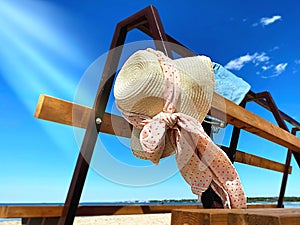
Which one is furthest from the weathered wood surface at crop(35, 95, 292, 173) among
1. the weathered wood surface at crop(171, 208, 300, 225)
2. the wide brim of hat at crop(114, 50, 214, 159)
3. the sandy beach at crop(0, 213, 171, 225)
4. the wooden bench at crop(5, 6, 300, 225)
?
the sandy beach at crop(0, 213, 171, 225)

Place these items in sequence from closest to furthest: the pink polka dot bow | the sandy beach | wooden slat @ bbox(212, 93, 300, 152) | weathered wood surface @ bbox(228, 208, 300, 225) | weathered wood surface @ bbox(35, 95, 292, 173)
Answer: weathered wood surface @ bbox(228, 208, 300, 225) < the pink polka dot bow < weathered wood surface @ bbox(35, 95, 292, 173) < wooden slat @ bbox(212, 93, 300, 152) < the sandy beach

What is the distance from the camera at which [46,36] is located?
4.02m

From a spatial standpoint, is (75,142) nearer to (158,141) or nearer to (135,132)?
(135,132)

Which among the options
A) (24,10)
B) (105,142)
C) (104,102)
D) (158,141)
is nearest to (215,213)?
(158,141)

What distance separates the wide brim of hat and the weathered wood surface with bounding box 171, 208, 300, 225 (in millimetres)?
368

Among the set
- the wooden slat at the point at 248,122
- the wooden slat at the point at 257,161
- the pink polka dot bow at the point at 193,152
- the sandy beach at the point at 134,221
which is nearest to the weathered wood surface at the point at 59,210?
the pink polka dot bow at the point at 193,152

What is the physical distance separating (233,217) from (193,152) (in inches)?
13.9

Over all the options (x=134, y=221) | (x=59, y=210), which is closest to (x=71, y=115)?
(x=59, y=210)

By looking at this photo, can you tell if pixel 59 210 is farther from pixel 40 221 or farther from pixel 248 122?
pixel 248 122

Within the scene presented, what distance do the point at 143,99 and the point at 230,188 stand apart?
1.16ft

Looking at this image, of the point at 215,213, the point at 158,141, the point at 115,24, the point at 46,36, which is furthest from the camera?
the point at 46,36

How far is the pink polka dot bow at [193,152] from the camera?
738mm

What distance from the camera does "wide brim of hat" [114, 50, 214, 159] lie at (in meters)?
0.80

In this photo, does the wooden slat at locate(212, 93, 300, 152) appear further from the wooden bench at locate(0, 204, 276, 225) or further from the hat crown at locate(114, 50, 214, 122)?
the wooden bench at locate(0, 204, 276, 225)
